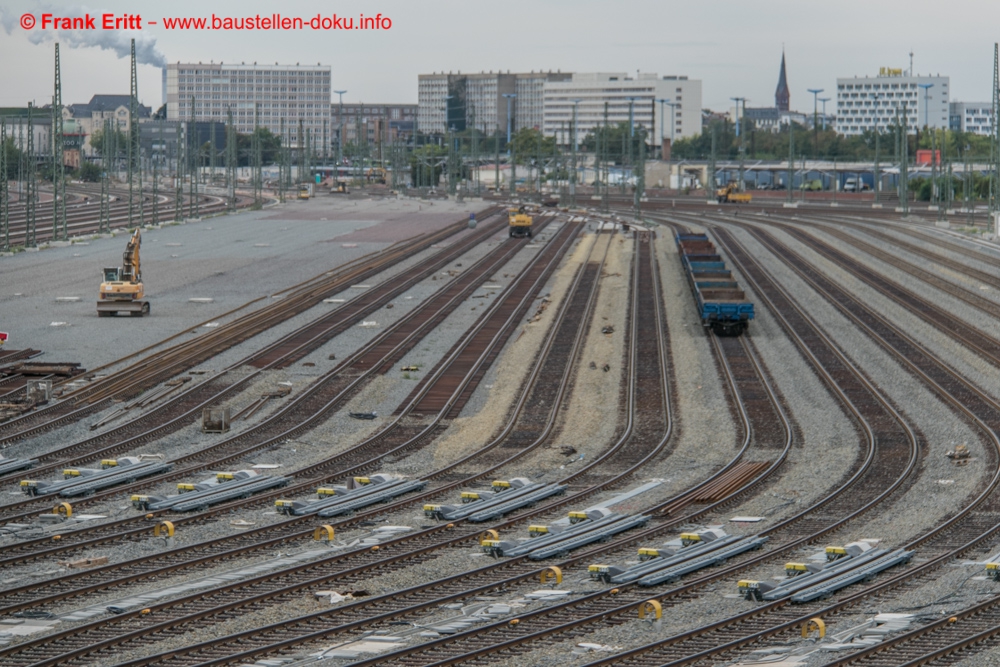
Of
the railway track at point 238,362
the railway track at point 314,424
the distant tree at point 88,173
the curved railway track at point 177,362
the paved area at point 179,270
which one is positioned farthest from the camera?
the distant tree at point 88,173

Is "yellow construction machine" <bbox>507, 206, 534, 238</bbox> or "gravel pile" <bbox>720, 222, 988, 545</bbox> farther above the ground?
"yellow construction machine" <bbox>507, 206, 534, 238</bbox>

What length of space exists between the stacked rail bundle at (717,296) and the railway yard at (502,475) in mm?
285

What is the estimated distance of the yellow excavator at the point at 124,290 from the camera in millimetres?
42844

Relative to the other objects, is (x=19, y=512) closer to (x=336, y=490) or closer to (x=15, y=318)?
(x=336, y=490)

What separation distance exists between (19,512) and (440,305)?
27633 millimetres

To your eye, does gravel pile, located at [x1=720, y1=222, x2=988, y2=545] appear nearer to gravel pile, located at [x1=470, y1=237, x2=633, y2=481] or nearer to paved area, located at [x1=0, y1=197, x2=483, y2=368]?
gravel pile, located at [x1=470, y1=237, x2=633, y2=481]

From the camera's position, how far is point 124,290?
42844mm

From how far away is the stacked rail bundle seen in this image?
127ft

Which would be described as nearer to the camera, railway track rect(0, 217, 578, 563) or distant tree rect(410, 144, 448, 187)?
railway track rect(0, 217, 578, 563)

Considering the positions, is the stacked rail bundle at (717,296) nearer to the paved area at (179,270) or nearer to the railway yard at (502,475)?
the railway yard at (502,475)

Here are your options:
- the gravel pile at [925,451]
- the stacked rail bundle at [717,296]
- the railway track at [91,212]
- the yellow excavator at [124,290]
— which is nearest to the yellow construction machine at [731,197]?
the railway track at [91,212]

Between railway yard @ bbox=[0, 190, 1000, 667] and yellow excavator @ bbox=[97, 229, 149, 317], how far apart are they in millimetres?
1311

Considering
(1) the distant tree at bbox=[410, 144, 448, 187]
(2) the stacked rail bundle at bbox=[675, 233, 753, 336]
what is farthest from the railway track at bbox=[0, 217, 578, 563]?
(1) the distant tree at bbox=[410, 144, 448, 187]

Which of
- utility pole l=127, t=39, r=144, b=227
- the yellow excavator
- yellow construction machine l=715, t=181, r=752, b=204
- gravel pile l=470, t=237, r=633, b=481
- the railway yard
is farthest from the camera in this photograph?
yellow construction machine l=715, t=181, r=752, b=204
